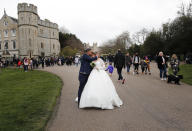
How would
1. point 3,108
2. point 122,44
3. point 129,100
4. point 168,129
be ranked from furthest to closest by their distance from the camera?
1. point 122,44
2. point 129,100
3. point 3,108
4. point 168,129

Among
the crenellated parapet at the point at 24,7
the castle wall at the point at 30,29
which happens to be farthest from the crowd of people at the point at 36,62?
the crenellated parapet at the point at 24,7

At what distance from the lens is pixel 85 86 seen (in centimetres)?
539

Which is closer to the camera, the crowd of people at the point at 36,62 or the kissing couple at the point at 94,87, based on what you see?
the kissing couple at the point at 94,87

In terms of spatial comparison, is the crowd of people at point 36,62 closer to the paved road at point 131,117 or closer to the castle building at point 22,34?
the castle building at point 22,34

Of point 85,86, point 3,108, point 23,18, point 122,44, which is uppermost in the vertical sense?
point 23,18

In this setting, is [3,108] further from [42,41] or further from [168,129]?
[42,41]

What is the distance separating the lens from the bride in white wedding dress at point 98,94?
509cm

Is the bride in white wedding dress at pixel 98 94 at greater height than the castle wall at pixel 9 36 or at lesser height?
lesser

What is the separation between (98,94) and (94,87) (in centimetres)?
27

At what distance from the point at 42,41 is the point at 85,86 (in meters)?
58.6

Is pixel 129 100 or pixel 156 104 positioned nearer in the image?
pixel 156 104

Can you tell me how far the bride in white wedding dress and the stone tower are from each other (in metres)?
49.5

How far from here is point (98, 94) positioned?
5.10 meters

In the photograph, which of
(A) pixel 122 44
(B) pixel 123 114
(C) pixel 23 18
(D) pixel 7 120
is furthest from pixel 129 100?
(A) pixel 122 44
